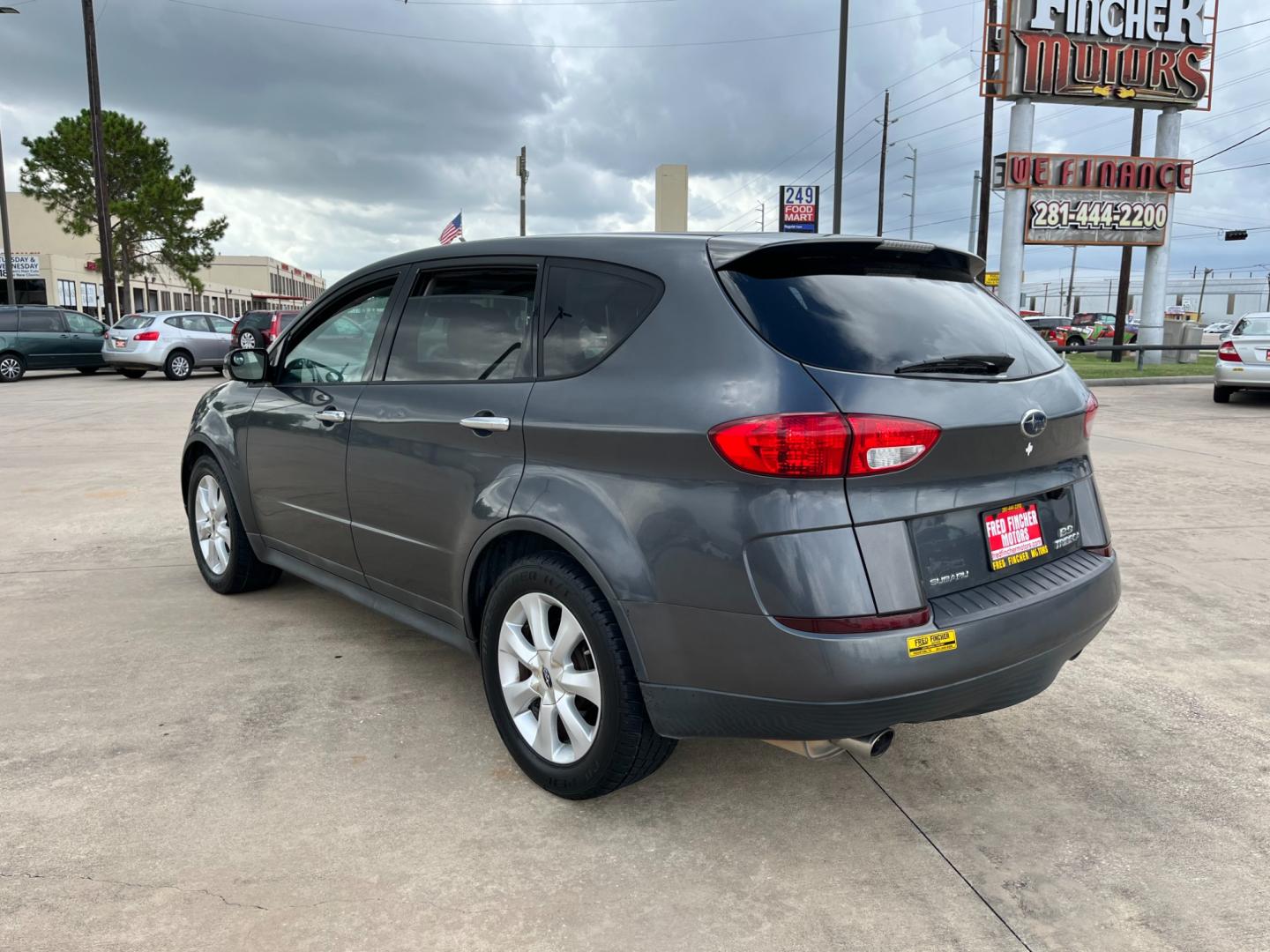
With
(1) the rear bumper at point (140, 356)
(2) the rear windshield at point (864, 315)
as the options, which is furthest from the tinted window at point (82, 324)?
(2) the rear windshield at point (864, 315)

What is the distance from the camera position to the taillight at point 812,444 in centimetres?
238

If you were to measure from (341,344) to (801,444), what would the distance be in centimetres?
243

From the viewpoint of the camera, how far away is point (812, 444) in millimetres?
2377

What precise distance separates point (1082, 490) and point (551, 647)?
70.0 inches

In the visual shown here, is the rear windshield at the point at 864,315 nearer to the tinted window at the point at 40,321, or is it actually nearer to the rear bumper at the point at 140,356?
the rear bumper at the point at 140,356

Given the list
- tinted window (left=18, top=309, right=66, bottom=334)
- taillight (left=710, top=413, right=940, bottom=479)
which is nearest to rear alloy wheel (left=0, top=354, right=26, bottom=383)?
tinted window (left=18, top=309, right=66, bottom=334)

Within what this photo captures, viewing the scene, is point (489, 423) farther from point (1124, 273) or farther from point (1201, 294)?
point (1201, 294)

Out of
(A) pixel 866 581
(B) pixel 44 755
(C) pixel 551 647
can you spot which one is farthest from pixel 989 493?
(B) pixel 44 755

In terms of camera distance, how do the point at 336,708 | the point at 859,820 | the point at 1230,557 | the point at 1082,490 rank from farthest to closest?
the point at 1230,557, the point at 336,708, the point at 1082,490, the point at 859,820

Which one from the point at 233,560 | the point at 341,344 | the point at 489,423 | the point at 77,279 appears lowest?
the point at 233,560

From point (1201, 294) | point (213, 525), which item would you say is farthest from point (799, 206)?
point (1201, 294)

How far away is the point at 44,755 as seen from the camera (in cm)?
324

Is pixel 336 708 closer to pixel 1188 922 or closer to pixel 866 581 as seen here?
pixel 866 581

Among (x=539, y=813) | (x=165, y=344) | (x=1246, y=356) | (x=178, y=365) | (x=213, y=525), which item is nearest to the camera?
(x=539, y=813)
